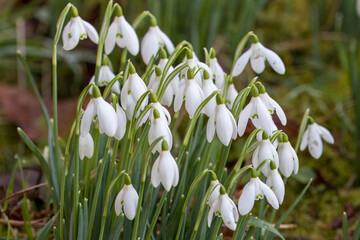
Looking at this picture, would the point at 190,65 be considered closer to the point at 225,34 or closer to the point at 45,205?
the point at 45,205

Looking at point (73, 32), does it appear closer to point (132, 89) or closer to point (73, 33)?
point (73, 33)

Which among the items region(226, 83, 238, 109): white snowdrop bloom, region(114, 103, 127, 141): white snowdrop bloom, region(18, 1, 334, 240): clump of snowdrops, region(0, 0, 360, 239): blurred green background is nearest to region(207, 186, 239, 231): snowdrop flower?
region(18, 1, 334, 240): clump of snowdrops

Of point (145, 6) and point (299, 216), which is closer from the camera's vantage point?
point (299, 216)

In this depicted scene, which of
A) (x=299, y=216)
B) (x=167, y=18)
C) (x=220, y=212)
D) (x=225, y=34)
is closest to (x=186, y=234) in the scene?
(x=220, y=212)

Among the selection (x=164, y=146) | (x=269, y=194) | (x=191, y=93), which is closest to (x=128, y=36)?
(x=191, y=93)

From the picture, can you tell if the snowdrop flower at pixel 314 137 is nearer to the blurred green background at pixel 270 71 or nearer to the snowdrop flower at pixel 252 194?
the snowdrop flower at pixel 252 194

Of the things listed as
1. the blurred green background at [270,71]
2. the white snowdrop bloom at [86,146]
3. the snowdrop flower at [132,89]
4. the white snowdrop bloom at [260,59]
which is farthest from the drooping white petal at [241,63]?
the blurred green background at [270,71]
